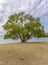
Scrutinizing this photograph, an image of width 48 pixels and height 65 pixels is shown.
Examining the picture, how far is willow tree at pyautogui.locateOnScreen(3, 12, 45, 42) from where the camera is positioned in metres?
25.9

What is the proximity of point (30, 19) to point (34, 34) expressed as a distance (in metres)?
2.28

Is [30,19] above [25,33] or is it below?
above

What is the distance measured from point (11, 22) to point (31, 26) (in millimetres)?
2916

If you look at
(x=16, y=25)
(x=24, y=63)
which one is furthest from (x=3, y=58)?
(x=16, y=25)

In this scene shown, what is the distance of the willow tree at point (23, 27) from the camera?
84.9 feet

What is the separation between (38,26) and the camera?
26.4 metres

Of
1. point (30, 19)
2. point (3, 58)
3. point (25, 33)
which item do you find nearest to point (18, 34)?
point (25, 33)

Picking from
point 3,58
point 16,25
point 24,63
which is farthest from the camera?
point 16,25

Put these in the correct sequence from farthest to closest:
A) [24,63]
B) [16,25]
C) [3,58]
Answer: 1. [16,25]
2. [3,58]
3. [24,63]

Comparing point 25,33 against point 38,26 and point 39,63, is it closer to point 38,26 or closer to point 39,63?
point 38,26

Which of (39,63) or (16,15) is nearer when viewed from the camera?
(39,63)

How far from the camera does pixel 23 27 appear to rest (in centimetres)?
2645

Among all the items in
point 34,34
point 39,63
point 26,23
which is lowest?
point 39,63

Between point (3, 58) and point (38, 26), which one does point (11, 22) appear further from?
point (3, 58)
